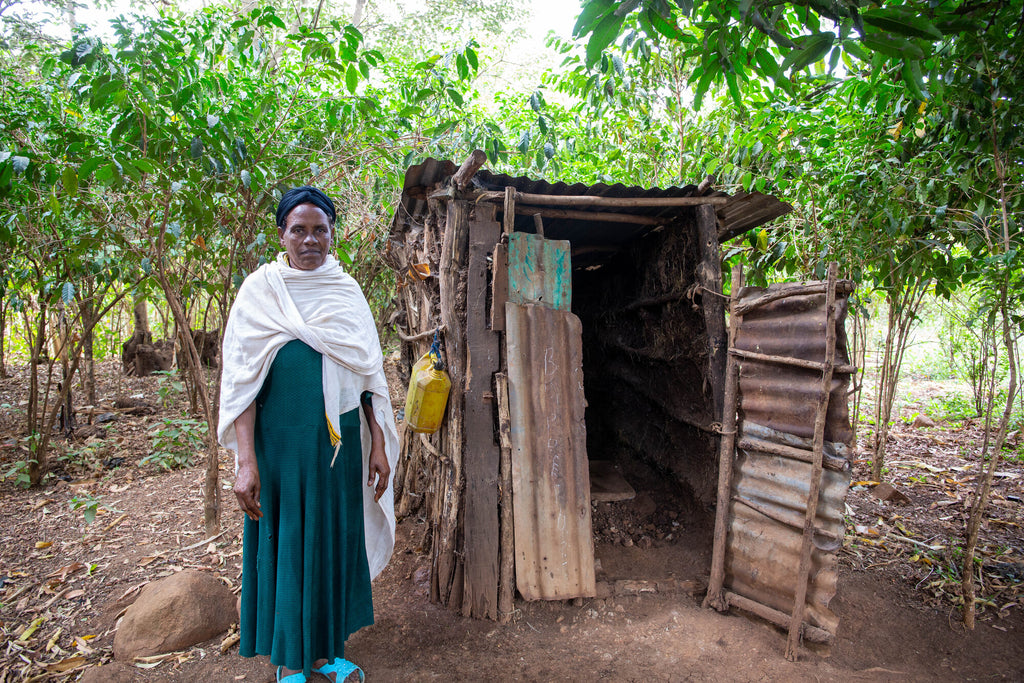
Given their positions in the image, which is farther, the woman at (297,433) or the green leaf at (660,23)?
the woman at (297,433)

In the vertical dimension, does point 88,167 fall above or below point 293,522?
above

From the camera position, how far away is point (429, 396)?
9.87ft

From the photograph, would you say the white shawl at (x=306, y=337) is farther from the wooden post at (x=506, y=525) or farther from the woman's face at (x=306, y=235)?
the wooden post at (x=506, y=525)

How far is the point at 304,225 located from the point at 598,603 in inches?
103

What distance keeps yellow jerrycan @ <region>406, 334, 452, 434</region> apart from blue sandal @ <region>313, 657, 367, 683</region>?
115 centimetres

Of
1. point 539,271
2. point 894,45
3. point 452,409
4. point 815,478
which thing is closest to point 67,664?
point 452,409

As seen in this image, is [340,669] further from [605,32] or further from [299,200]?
[605,32]

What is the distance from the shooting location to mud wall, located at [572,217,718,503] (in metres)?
3.64

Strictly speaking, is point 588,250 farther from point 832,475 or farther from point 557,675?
point 557,675

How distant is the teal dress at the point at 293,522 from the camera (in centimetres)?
212

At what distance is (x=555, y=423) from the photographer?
122 inches

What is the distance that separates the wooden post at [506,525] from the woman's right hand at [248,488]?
130 cm

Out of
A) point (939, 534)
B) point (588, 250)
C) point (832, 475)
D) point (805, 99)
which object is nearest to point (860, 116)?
point (805, 99)

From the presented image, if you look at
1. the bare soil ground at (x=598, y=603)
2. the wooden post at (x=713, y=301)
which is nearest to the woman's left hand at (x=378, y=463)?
the bare soil ground at (x=598, y=603)
